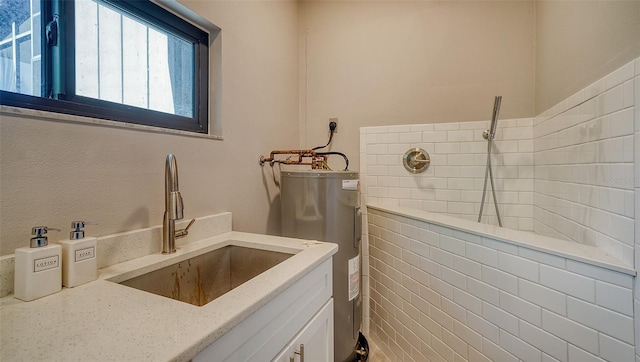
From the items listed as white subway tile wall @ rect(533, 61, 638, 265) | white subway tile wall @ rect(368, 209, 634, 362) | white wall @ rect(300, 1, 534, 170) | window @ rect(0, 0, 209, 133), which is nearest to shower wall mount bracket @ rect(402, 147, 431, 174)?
white wall @ rect(300, 1, 534, 170)

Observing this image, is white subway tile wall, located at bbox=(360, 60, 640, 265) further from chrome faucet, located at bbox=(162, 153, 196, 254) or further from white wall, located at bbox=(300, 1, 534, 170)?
chrome faucet, located at bbox=(162, 153, 196, 254)

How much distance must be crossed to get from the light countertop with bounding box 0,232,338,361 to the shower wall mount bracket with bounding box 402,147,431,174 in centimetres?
142

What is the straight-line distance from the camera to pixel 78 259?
66 cm

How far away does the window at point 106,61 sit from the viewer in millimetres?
748

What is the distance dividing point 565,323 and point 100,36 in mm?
1930

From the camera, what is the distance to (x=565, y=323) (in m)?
0.87

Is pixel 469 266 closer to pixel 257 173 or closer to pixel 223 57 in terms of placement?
pixel 257 173

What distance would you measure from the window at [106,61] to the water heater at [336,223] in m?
0.63

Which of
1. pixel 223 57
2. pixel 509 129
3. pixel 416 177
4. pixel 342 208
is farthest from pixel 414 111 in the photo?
pixel 223 57

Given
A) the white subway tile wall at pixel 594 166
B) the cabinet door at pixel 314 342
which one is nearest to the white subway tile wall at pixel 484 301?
the white subway tile wall at pixel 594 166

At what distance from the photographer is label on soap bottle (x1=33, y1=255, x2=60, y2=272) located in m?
0.59

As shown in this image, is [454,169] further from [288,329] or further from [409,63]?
[288,329]

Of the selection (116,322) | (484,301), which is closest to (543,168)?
(484,301)

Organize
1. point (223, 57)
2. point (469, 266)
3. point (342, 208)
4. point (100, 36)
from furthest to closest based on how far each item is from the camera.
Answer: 1. point (342, 208)
2. point (223, 57)
3. point (469, 266)
4. point (100, 36)
